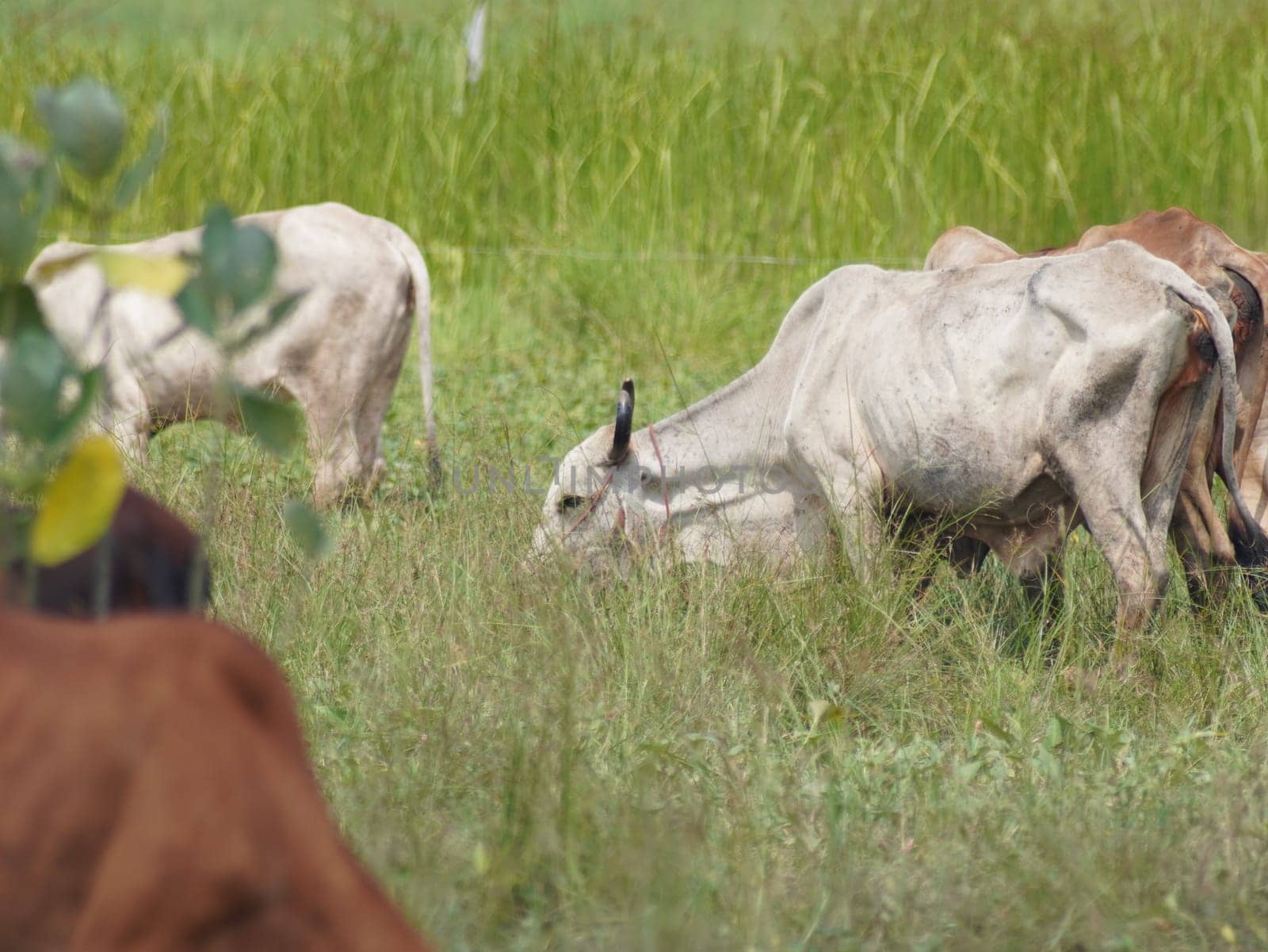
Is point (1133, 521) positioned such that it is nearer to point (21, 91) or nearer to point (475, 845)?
point (475, 845)

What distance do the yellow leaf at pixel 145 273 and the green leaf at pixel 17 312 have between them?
0.36ft

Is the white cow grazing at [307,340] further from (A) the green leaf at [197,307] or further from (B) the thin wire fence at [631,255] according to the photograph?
(A) the green leaf at [197,307]

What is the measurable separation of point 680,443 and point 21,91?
6833mm

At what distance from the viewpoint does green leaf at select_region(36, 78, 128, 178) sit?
1548mm

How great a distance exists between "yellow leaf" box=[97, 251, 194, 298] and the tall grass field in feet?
3.42

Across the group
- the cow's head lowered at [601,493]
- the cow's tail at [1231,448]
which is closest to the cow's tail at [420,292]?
the cow's head lowered at [601,493]

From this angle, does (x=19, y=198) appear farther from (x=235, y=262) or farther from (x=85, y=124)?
(x=235, y=262)

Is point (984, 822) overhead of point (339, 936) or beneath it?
beneath

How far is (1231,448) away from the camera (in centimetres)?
392

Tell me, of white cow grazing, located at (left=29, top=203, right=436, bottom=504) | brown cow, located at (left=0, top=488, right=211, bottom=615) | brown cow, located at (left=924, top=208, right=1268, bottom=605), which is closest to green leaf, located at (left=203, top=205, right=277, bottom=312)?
brown cow, located at (left=0, top=488, right=211, bottom=615)

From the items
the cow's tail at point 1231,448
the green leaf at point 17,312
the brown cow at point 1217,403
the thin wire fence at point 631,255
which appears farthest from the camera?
the thin wire fence at point 631,255

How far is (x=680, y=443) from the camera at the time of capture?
15.8ft

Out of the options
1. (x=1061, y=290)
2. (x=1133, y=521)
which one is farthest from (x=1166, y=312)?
(x=1133, y=521)

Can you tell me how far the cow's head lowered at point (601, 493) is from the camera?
4.62 m
